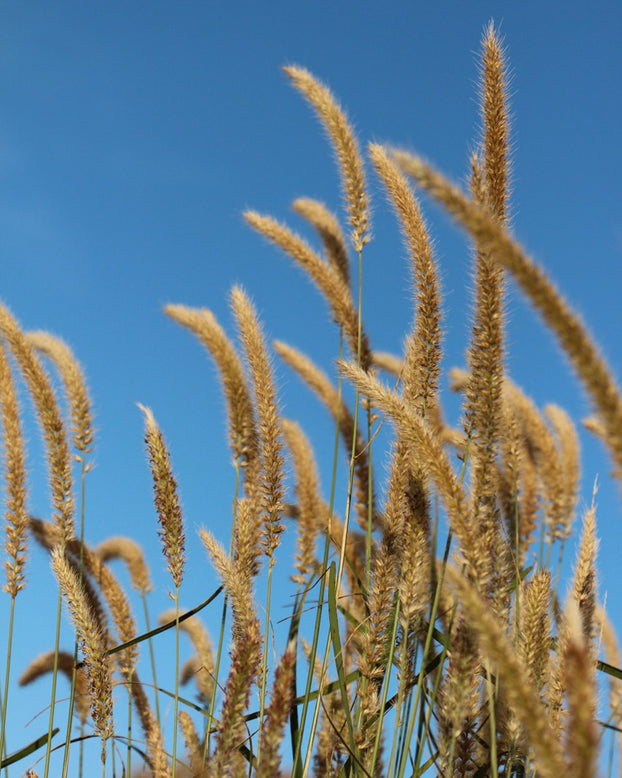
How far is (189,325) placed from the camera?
362cm

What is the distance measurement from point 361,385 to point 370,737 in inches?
36.7

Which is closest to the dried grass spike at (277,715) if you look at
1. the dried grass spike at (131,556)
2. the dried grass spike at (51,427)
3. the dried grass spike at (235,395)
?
the dried grass spike at (235,395)

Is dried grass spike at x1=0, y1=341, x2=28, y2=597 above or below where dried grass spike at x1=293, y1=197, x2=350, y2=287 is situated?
below

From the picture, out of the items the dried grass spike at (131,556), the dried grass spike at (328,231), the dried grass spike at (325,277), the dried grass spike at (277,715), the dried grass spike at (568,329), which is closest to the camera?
the dried grass spike at (568,329)

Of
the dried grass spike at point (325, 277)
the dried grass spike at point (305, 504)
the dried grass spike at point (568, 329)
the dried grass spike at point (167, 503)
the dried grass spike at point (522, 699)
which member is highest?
the dried grass spike at point (325, 277)

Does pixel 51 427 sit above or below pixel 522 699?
above

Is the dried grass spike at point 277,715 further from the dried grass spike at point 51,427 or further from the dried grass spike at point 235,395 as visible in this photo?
the dried grass spike at point 51,427

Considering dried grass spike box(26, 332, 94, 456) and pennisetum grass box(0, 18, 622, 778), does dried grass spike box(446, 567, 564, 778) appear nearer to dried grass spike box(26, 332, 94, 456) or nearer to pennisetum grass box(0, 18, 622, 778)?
pennisetum grass box(0, 18, 622, 778)

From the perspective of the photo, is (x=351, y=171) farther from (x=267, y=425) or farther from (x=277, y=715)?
(x=277, y=715)

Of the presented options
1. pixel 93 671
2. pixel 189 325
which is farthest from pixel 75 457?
pixel 93 671

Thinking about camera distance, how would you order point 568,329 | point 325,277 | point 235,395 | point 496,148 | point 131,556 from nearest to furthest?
1. point 568,329
2. point 496,148
3. point 235,395
4. point 325,277
5. point 131,556

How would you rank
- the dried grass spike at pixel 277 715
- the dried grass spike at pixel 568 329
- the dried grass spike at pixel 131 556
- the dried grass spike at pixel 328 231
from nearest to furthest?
the dried grass spike at pixel 568 329, the dried grass spike at pixel 277 715, the dried grass spike at pixel 328 231, the dried grass spike at pixel 131 556

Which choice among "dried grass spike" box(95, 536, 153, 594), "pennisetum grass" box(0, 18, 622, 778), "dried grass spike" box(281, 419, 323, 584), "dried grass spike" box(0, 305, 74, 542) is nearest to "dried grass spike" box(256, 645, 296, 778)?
"pennisetum grass" box(0, 18, 622, 778)

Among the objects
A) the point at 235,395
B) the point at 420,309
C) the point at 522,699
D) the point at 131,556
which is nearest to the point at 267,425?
the point at 235,395
